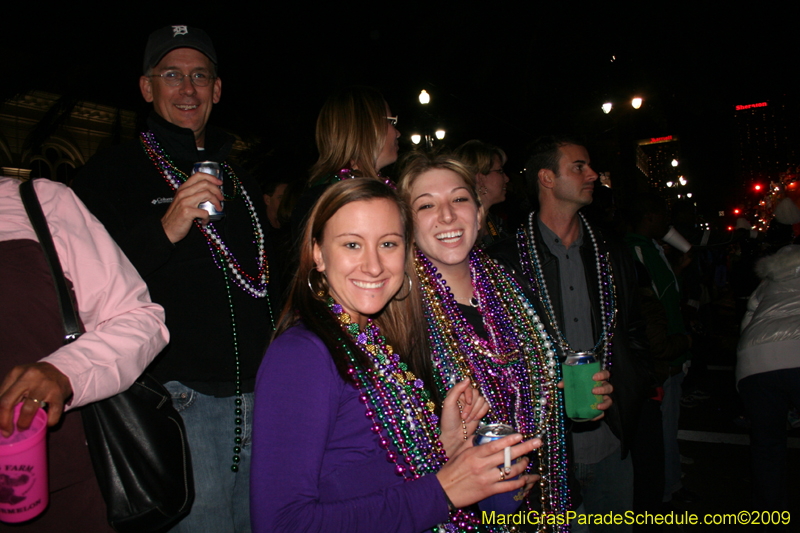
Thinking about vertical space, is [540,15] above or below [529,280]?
above

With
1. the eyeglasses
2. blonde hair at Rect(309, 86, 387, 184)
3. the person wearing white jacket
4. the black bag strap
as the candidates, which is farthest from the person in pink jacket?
the person wearing white jacket

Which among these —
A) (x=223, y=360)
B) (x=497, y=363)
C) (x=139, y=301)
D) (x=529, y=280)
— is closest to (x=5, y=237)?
(x=139, y=301)

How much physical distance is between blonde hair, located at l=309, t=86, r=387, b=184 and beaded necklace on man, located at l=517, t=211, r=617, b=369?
1028 mm

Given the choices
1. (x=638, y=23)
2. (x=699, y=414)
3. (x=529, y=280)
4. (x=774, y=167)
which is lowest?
(x=699, y=414)

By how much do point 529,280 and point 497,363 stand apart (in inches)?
28.8

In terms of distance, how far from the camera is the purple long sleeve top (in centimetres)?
125

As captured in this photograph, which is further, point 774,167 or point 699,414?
point 774,167

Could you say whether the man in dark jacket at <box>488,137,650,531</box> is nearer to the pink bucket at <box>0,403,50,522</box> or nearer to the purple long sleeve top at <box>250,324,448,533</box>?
the purple long sleeve top at <box>250,324,448,533</box>

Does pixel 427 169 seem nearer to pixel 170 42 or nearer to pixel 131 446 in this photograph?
pixel 170 42

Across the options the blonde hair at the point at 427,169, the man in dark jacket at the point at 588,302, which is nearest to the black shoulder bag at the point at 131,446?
the blonde hair at the point at 427,169

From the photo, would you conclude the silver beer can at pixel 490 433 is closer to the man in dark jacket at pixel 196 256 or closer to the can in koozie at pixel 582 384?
the can in koozie at pixel 582 384

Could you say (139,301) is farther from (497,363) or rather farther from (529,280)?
(529,280)

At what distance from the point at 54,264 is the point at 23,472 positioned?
1.95ft

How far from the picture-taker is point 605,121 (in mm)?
16250
